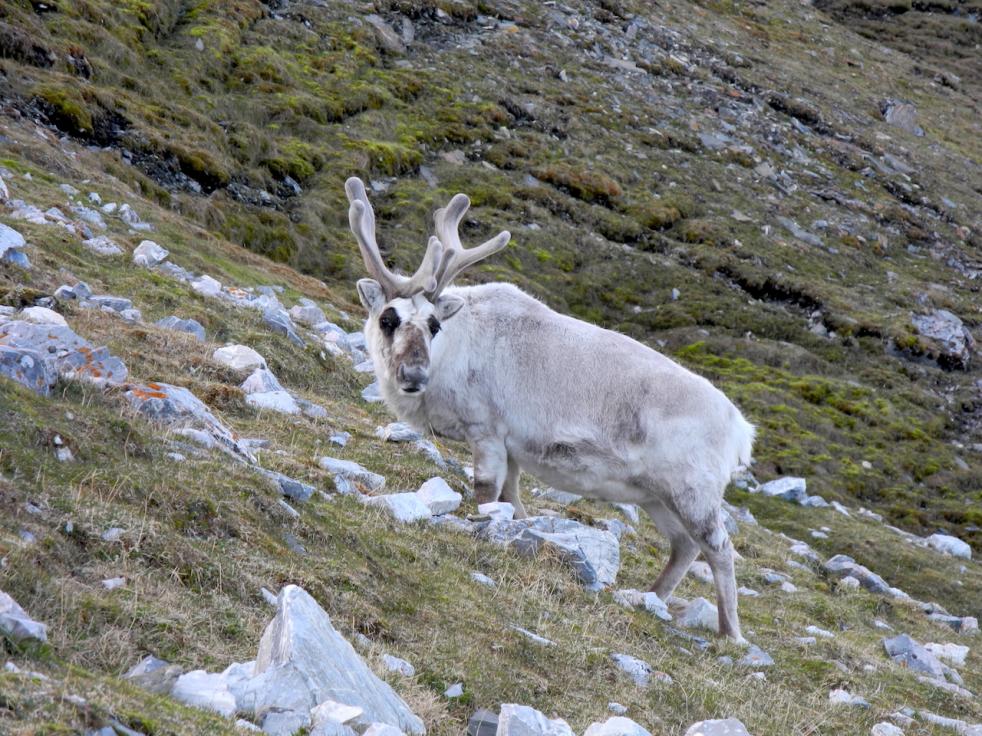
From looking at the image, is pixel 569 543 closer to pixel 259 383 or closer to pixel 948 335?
pixel 259 383

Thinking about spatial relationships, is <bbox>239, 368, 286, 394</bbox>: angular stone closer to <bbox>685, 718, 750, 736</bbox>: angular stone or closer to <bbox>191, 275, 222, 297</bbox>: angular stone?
<bbox>191, 275, 222, 297</bbox>: angular stone

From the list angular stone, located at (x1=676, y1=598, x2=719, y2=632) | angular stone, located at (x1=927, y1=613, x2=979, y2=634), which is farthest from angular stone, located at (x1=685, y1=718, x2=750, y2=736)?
angular stone, located at (x1=927, y1=613, x2=979, y2=634)

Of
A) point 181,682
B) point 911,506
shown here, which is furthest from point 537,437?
point 911,506

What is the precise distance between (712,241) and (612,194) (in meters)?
4.64

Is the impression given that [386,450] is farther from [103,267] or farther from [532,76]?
[532,76]

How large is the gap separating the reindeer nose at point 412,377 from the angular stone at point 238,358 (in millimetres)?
3432

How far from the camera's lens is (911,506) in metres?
27.2

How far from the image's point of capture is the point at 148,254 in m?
18.2

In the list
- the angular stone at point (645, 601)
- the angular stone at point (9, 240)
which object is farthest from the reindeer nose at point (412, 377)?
the angular stone at point (9, 240)

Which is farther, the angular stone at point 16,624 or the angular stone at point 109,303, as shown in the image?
the angular stone at point 109,303

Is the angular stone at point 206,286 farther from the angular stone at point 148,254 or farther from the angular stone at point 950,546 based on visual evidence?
the angular stone at point 950,546

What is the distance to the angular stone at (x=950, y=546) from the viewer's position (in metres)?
23.4

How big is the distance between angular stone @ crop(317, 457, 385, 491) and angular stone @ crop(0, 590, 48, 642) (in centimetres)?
567

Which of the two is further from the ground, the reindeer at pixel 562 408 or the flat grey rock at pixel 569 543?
the reindeer at pixel 562 408
